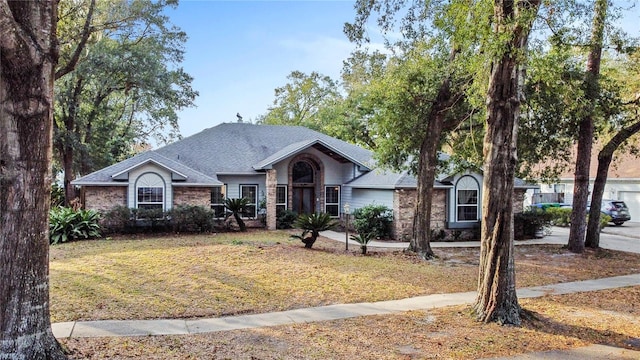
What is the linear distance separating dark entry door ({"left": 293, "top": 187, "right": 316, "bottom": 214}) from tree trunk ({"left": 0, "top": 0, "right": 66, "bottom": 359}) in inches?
668

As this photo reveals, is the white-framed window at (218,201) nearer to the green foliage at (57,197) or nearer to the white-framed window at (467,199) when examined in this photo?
the white-framed window at (467,199)

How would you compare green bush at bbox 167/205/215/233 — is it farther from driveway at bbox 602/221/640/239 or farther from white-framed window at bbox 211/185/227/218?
driveway at bbox 602/221/640/239

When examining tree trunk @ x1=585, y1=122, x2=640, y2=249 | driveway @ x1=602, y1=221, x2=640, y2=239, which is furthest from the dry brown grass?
driveway @ x1=602, y1=221, x2=640, y2=239

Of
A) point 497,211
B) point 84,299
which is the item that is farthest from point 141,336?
point 497,211

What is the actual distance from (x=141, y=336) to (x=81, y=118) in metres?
22.8

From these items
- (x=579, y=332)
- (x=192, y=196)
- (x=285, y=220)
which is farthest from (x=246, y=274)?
(x=285, y=220)

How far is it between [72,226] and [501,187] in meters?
14.4

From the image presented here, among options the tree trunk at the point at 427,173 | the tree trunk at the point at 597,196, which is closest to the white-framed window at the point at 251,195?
the tree trunk at the point at 427,173

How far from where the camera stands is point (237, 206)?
60.3 feet

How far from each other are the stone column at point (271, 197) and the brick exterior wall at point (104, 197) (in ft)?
19.8

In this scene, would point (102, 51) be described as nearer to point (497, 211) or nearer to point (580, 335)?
point (497, 211)

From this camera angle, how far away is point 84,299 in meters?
7.44

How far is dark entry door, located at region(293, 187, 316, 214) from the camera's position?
21.7 meters

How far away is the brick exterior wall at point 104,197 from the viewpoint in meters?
16.7
